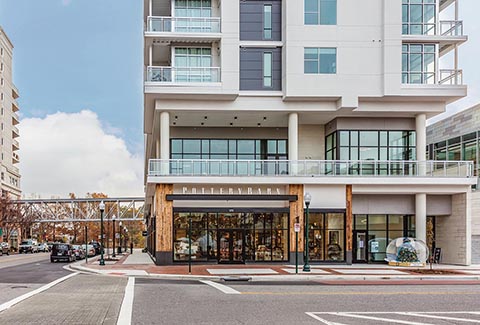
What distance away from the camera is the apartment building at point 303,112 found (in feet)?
106

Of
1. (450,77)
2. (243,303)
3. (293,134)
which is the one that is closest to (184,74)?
(293,134)

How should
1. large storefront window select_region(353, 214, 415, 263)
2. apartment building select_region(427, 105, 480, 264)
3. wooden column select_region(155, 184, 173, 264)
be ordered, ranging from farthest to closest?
apartment building select_region(427, 105, 480, 264) → large storefront window select_region(353, 214, 415, 263) → wooden column select_region(155, 184, 173, 264)

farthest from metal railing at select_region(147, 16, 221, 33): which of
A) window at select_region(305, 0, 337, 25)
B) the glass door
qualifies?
the glass door

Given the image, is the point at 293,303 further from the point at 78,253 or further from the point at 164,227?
the point at 78,253

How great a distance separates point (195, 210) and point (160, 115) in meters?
6.54

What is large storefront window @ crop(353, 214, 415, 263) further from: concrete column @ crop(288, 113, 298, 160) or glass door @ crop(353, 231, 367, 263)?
concrete column @ crop(288, 113, 298, 160)

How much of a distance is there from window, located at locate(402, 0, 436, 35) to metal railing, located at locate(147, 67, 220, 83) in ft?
41.2

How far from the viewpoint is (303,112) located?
3416cm

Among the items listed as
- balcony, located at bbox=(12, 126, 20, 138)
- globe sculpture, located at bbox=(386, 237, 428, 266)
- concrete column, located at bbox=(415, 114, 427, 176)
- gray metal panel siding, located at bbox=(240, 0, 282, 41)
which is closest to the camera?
globe sculpture, located at bbox=(386, 237, 428, 266)

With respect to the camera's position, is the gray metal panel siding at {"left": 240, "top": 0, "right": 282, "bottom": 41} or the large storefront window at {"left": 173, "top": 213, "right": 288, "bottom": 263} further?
the gray metal panel siding at {"left": 240, "top": 0, "right": 282, "bottom": 41}

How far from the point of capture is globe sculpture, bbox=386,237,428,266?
101ft

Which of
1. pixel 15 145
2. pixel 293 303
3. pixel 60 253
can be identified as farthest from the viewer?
pixel 15 145

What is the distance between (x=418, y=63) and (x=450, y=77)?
2256 mm

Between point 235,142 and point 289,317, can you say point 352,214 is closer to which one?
point 235,142
